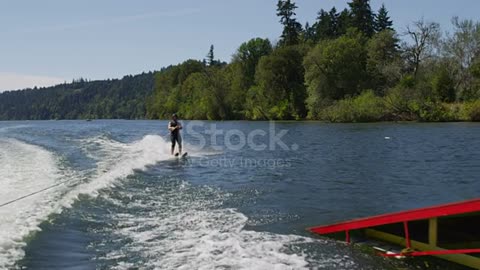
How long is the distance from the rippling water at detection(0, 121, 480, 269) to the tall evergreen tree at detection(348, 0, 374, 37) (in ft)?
250

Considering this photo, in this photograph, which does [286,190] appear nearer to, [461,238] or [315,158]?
[461,238]

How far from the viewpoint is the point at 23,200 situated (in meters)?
12.3

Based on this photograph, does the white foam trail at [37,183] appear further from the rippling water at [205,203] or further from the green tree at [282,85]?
the green tree at [282,85]

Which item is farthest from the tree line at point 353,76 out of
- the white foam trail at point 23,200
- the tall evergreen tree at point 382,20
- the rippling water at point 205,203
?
the white foam trail at point 23,200

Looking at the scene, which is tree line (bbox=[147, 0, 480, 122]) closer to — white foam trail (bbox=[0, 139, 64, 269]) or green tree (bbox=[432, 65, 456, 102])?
green tree (bbox=[432, 65, 456, 102])

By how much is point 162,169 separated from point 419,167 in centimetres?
1100

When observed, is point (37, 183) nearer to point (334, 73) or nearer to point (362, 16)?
point (334, 73)

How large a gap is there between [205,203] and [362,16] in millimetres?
91519

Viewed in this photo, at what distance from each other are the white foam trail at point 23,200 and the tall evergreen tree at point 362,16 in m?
83.9

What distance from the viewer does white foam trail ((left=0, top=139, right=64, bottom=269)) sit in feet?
28.4

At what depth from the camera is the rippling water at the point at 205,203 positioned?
8453mm

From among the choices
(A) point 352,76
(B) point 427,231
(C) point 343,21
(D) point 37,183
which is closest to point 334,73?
(A) point 352,76

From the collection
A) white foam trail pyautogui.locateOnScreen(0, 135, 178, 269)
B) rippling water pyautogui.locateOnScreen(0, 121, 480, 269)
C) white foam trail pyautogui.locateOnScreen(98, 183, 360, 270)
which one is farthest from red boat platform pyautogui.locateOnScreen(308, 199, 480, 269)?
white foam trail pyautogui.locateOnScreen(0, 135, 178, 269)

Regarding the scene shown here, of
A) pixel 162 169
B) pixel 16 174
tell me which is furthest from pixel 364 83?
pixel 16 174
